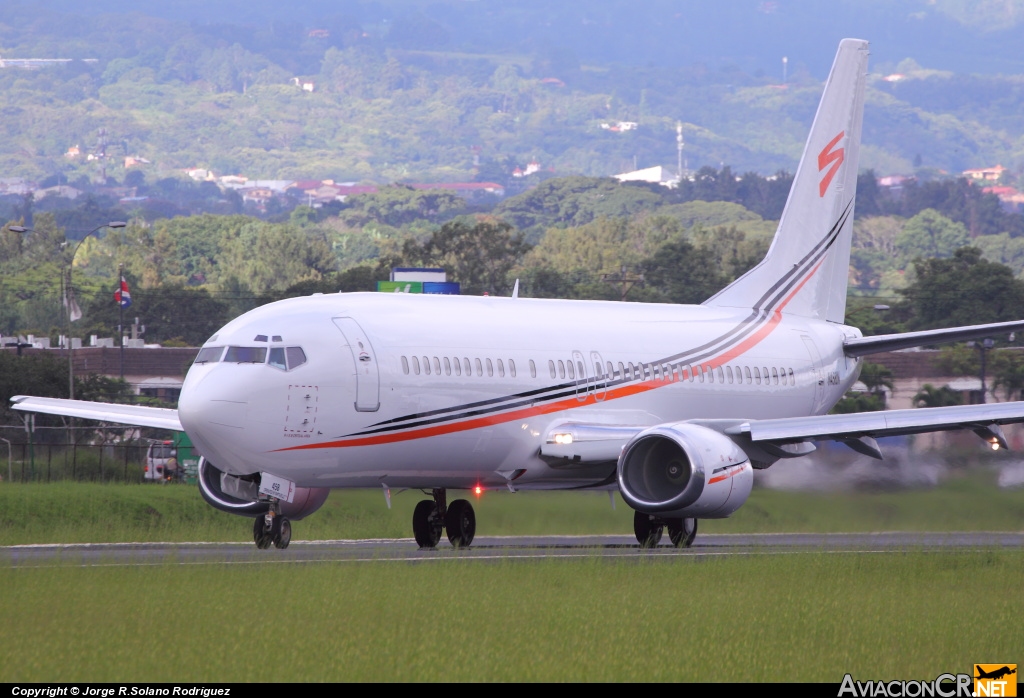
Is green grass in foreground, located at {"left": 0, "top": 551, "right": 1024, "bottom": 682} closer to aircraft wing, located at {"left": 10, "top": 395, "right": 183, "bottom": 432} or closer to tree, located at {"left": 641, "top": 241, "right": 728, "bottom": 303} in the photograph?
aircraft wing, located at {"left": 10, "top": 395, "right": 183, "bottom": 432}

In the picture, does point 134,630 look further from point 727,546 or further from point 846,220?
point 846,220

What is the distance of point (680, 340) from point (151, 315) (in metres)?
105

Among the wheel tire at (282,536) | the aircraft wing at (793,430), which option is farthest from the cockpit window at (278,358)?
the aircraft wing at (793,430)

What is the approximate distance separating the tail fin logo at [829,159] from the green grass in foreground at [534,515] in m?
7.02

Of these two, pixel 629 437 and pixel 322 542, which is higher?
pixel 629 437

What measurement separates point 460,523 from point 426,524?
1.87 feet

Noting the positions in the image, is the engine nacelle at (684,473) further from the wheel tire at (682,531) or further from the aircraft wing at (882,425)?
the wheel tire at (682,531)

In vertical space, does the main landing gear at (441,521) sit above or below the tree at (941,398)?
above

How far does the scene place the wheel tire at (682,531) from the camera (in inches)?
1111

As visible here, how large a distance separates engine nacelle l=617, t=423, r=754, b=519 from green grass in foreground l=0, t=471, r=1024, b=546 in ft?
10.9

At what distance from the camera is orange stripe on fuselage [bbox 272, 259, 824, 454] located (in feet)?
79.2

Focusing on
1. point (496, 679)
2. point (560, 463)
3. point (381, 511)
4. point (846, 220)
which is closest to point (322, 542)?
point (381, 511)

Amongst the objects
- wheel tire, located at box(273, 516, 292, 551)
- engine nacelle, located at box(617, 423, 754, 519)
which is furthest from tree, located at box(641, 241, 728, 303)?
wheel tire, located at box(273, 516, 292, 551)

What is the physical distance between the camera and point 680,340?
30.3 m
